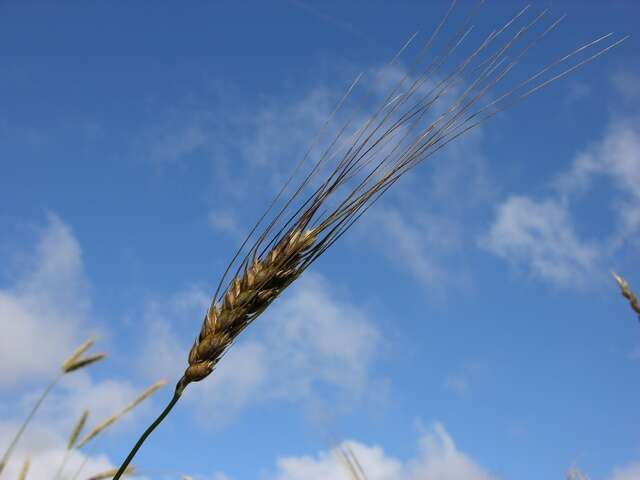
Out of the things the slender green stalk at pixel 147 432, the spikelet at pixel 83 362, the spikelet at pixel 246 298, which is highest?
the spikelet at pixel 83 362

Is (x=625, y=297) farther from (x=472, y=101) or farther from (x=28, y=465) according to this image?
(x=28, y=465)

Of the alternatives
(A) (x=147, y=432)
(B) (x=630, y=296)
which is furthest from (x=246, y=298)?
(B) (x=630, y=296)

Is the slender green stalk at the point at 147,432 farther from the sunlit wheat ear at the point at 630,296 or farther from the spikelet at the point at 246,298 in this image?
the sunlit wheat ear at the point at 630,296

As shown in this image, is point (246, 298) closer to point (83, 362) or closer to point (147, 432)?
point (147, 432)

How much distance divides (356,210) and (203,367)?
0.60 meters

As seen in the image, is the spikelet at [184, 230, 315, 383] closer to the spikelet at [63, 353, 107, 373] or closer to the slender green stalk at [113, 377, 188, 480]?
the slender green stalk at [113, 377, 188, 480]

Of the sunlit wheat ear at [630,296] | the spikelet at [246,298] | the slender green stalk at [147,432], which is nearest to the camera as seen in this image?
the slender green stalk at [147,432]

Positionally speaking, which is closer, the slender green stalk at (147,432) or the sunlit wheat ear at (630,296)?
the slender green stalk at (147,432)

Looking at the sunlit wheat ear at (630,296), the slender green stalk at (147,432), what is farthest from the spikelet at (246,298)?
the sunlit wheat ear at (630,296)

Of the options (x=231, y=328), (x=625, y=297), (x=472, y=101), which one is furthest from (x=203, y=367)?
(x=625, y=297)

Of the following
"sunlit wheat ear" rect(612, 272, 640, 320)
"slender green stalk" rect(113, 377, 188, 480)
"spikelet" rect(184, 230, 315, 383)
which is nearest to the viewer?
"slender green stalk" rect(113, 377, 188, 480)

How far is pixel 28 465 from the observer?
273 centimetres

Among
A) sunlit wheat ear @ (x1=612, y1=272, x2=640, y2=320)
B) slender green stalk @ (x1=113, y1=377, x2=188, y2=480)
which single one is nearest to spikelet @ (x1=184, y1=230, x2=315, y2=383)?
slender green stalk @ (x1=113, y1=377, x2=188, y2=480)

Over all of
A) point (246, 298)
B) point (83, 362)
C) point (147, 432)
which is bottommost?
point (147, 432)
